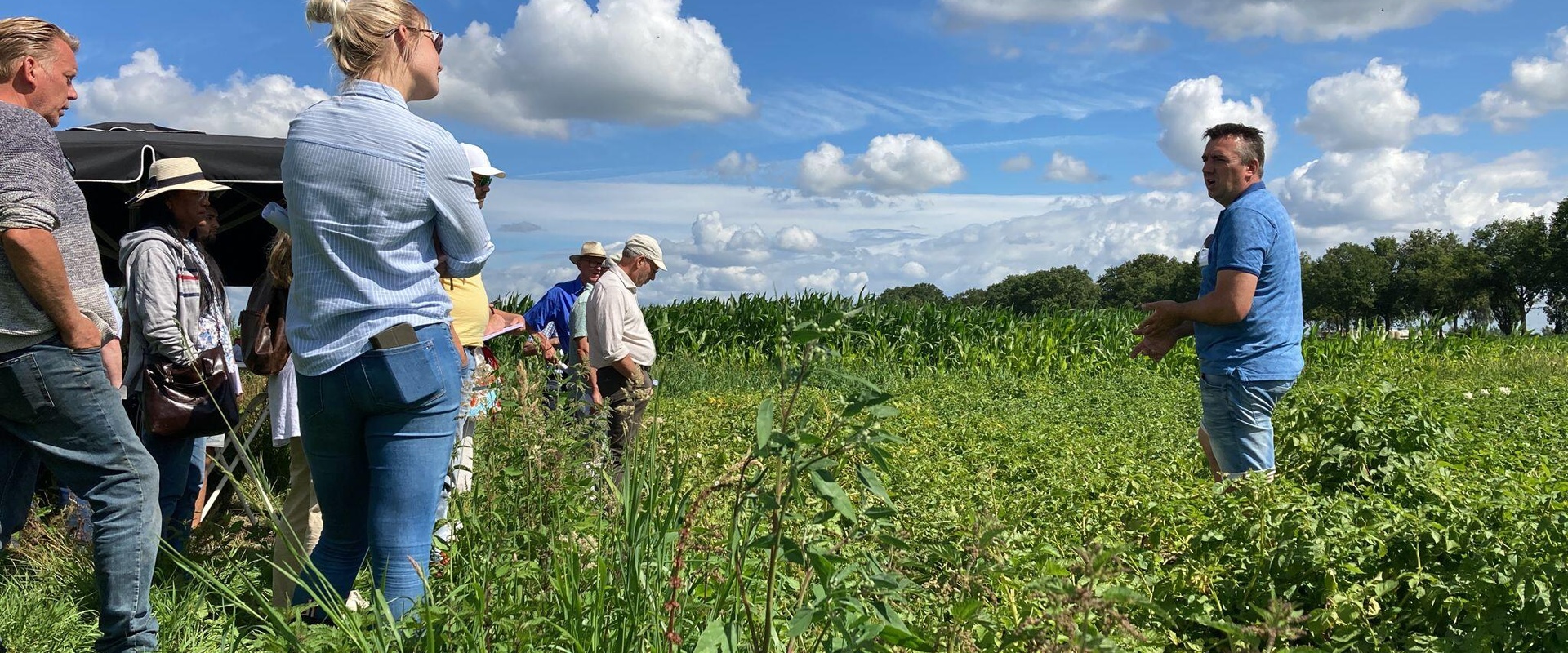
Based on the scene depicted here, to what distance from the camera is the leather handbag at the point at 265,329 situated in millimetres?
3912

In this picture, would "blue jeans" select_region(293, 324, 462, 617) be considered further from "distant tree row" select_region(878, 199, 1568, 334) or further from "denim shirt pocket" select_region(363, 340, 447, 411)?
"distant tree row" select_region(878, 199, 1568, 334)

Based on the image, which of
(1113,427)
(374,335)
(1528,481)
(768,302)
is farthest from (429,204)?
(768,302)

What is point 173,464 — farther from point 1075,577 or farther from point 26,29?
point 1075,577

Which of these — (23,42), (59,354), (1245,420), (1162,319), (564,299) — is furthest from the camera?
(564,299)

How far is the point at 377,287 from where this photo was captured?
2574 millimetres

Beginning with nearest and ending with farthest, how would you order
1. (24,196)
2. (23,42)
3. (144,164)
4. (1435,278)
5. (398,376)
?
1. (398,376)
2. (24,196)
3. (23,42)
4. (144,164)
5. (1435,278)

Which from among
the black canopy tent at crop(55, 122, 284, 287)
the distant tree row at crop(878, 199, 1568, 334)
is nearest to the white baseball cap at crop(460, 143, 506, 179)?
the black canopy tent at crop(55, 122, 284, 287)

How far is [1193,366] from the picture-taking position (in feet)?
56.4

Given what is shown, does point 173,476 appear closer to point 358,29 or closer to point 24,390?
point 24,390

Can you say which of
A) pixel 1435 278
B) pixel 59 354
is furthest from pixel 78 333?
pixel 1435 278

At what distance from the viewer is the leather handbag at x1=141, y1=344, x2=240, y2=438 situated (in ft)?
13.0

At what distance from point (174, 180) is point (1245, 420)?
4598mm

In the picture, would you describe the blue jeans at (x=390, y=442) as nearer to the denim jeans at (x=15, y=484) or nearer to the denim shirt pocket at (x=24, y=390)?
the denim shirt pocket at (x=24, y=390)

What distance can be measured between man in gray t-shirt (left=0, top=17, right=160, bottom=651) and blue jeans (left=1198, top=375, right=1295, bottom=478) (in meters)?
4.09
